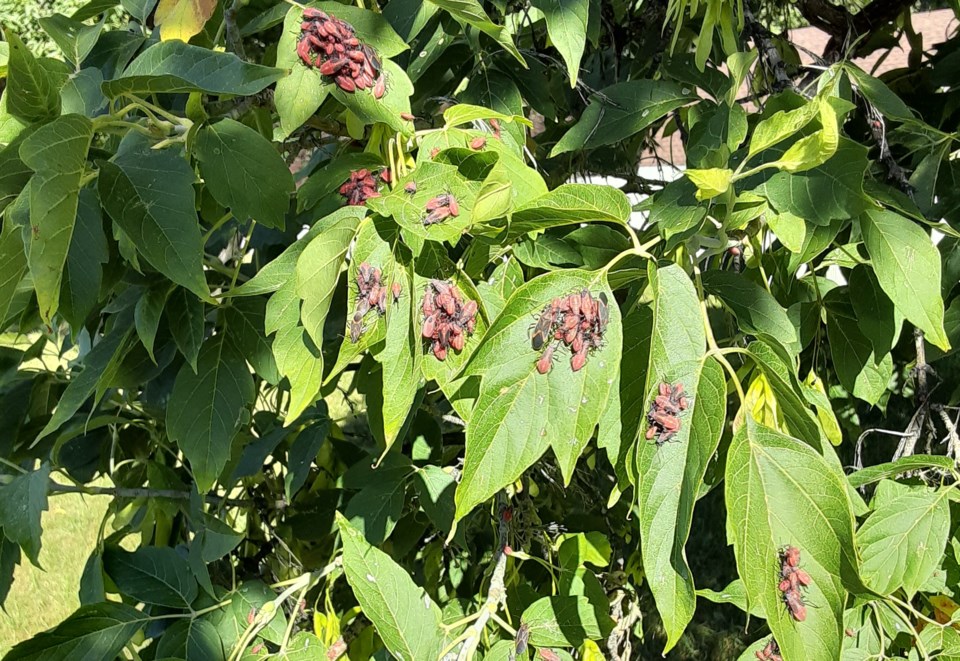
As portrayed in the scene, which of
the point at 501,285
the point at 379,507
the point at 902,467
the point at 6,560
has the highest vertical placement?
the point at 501,285

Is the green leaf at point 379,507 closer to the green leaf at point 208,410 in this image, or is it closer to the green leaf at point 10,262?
the green leaf at point 208,410

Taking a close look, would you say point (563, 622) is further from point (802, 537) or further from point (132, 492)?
point (132, 492)

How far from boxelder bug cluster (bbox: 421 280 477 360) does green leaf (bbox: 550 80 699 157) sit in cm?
32

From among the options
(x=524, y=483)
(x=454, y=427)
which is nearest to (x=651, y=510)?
(x=524, y=483)

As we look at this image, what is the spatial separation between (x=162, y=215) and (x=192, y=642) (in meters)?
0.45

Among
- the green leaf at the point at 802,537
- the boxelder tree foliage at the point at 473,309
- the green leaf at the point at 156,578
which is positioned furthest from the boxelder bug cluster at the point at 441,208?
the green leaf at the point at 156,578

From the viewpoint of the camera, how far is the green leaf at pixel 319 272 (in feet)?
1.84

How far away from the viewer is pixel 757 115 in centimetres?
81

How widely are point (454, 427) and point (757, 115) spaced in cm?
63

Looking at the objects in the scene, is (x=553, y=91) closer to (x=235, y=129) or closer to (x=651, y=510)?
(x=235, y=129)

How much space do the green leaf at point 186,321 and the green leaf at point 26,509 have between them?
0.58 ft

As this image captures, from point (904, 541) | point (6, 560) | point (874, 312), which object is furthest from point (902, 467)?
point (6, 560)

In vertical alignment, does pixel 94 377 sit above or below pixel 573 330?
below

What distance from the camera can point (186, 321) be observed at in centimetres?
78
